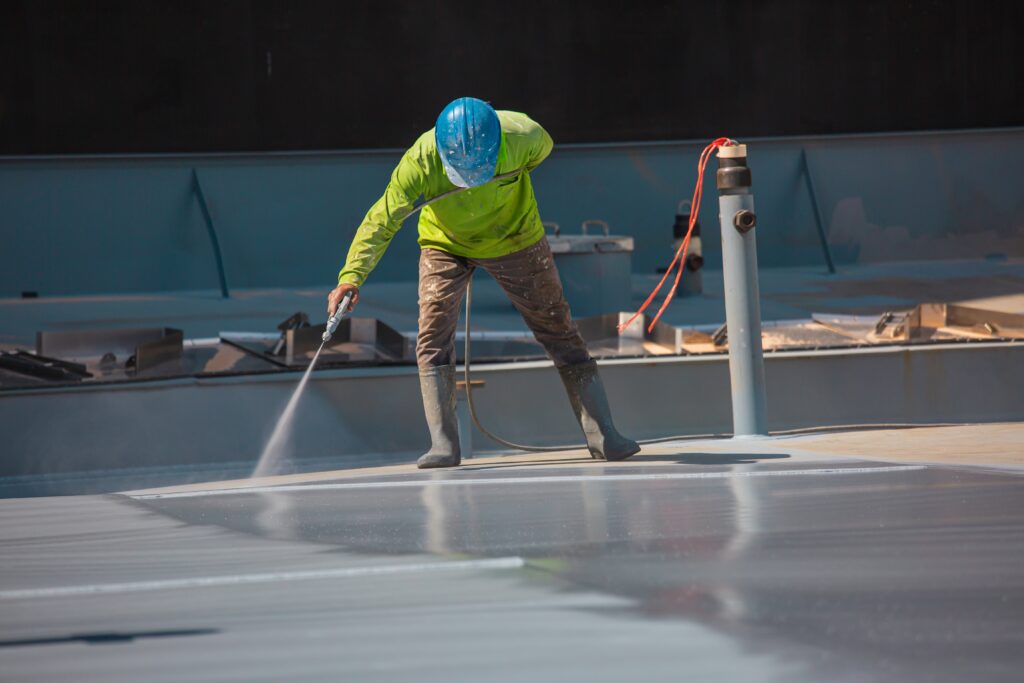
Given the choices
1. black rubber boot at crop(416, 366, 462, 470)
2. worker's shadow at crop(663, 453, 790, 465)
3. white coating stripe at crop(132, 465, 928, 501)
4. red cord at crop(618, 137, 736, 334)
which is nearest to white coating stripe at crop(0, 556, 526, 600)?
white coating stripe at crop(132, 465, 928, 501)

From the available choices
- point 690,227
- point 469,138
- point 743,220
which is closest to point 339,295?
point 469,138

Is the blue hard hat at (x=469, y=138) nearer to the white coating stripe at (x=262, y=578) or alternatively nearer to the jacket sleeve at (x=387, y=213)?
the jacket sleeve at (x=387, y=213)

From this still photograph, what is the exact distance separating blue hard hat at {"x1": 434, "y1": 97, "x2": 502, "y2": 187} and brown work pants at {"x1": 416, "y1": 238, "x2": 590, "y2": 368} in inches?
18.8

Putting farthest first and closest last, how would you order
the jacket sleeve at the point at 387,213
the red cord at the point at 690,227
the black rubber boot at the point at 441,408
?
the red cord at the point at 690,227 → the black rubber boot at the point at 441,408 → the jacket sleeve at the point at 387,213

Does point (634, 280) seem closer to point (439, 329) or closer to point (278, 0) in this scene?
point (278, 0)

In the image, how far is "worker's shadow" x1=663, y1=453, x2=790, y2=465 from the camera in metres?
3.50

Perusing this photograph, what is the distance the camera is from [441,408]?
420cm

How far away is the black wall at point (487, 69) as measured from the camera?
9.16 m

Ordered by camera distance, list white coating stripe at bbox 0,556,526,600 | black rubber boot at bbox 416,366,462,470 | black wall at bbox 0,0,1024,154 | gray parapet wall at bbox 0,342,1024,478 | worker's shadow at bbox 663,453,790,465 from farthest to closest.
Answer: black wall at bbox 0,0,1024,154 → gray parapet wall at bbox 0,342,1024,478 → black rubber boot at bbox 416,366,462,470 → worker's shadow at bbox 663,453,790,465 → white coating stripe at bbox 0,556,526,600

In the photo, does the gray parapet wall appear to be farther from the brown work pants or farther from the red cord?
the brown work pants

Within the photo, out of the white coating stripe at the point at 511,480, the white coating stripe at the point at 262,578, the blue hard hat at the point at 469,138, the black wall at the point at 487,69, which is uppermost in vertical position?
the black wall at the point at 487,69

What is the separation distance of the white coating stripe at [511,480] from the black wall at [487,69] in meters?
6.56

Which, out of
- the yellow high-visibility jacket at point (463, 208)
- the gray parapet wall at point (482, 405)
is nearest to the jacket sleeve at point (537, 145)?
the yellow high-visibility jacket at point (463, 208)

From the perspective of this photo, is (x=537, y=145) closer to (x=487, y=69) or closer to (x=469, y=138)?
(x=469, y=138)
